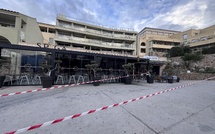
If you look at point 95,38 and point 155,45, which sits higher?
point 95,38

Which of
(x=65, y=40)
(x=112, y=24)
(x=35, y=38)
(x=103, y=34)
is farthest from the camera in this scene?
(x=112, y=24)

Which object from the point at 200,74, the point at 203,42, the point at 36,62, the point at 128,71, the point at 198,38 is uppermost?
the point at 198,38

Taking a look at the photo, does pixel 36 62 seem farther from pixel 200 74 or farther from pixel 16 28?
pixel 200 74

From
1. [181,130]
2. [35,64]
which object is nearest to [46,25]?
[35,64]

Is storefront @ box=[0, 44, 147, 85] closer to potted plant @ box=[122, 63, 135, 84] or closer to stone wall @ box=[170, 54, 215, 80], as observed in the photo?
potted plant @ box=[122, 63, 135, 84]

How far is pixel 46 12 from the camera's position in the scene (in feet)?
91.3

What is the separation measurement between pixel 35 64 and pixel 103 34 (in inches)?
1001

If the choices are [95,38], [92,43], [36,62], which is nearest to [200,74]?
[36,62]

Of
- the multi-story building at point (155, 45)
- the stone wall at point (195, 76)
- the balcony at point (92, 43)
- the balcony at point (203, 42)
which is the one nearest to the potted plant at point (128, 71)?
the stone wall at point (195, 76)

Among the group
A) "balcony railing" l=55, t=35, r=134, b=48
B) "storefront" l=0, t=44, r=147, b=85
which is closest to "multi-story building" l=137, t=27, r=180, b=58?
"balcony railing" l=55, t=35, r=134, b=48

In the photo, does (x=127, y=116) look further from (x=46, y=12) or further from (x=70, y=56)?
(x=46, y=12)

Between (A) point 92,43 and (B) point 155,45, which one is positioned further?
(B) point 155,45

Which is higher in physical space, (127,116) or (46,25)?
(46,25)

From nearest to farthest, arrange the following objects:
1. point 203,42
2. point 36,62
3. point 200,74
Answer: point 36,62
point 200,74
point 203,42
